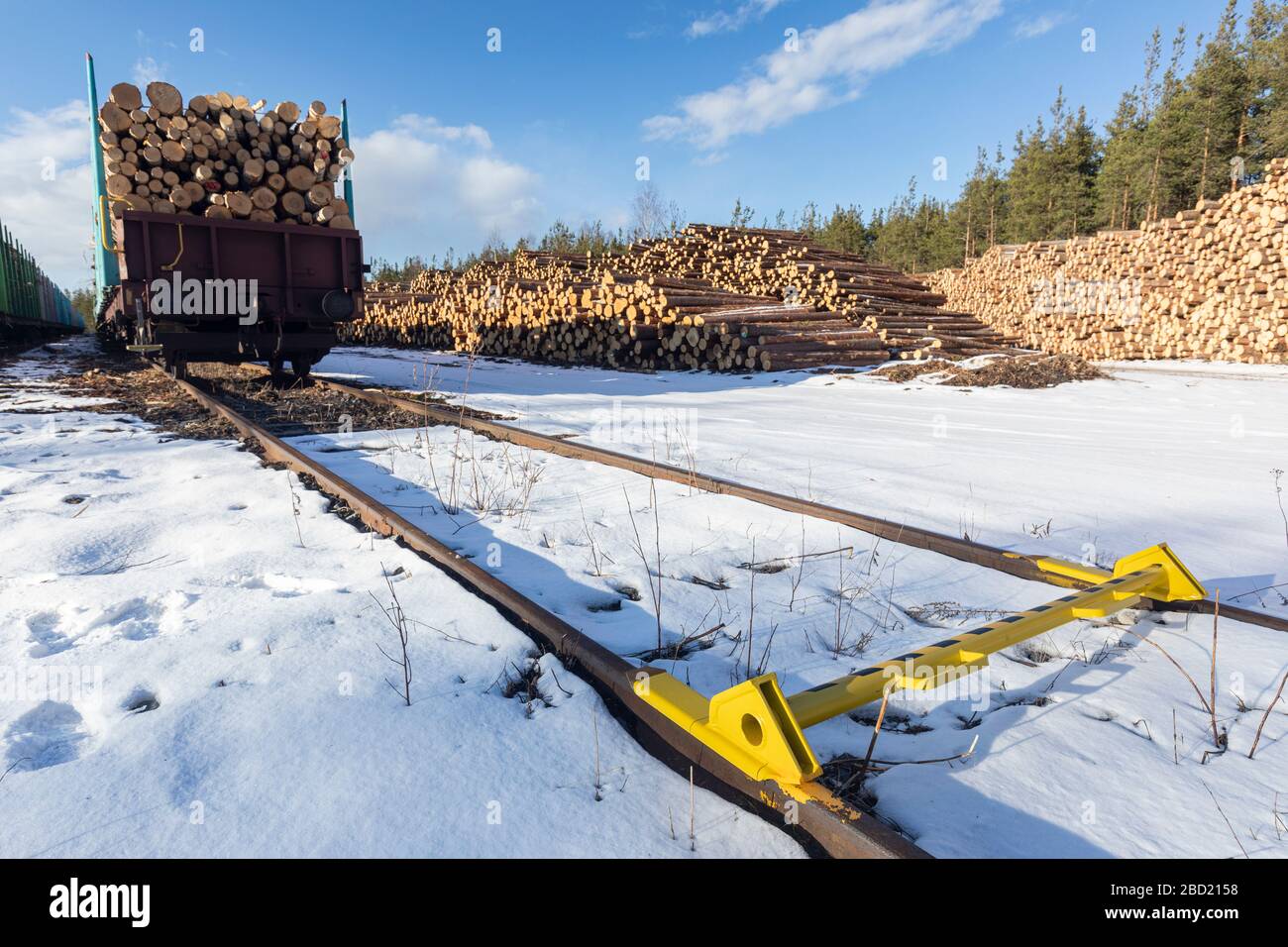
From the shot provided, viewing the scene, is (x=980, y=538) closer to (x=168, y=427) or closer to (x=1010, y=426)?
(x=1010, y=426)

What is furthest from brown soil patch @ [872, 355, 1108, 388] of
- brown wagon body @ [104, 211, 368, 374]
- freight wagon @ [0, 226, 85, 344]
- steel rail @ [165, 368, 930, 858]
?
freight wagon @ [0, 226, 85, 344]

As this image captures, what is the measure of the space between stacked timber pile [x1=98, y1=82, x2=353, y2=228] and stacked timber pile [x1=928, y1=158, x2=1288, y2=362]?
617 inches

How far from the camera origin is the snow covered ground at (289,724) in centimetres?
131

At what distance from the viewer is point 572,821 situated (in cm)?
136

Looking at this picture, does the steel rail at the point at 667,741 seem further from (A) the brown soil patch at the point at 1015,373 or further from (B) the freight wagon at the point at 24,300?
(B) the freight wagon at the point at 24,300

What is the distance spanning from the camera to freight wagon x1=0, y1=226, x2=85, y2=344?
1998 cm

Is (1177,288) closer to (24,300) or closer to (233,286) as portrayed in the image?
(233,286)

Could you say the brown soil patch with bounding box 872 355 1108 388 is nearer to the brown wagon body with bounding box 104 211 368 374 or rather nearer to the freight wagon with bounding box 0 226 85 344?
the brown wagon body with bounding box 104 211 368 374

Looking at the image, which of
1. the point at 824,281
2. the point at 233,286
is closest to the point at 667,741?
the point at 233,286

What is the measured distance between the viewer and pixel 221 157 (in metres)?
9.05

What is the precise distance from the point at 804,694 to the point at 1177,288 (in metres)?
17.4
